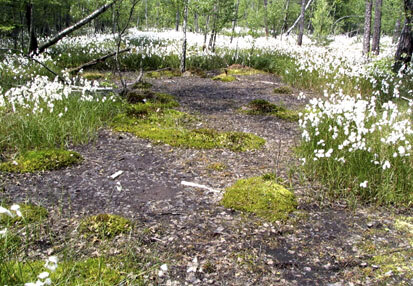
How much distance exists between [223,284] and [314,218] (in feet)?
5.32

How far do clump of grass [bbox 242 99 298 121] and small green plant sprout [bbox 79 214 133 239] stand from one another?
17.4ft

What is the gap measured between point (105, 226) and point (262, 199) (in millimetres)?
1945

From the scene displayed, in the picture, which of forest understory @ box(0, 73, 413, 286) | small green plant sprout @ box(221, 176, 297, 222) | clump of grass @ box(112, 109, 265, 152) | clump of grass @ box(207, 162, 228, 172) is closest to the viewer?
forest understory @ box(0, 73, 413, 286)

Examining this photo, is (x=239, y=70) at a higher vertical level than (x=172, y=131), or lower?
higher

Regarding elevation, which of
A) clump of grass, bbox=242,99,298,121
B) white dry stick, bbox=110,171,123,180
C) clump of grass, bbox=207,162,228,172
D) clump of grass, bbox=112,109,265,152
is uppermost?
clump of grass, bbox=242,99,298,121

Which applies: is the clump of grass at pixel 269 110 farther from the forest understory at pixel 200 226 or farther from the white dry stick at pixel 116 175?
the white dry stick at pixel 116 175

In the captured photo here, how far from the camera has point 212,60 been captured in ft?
51.2

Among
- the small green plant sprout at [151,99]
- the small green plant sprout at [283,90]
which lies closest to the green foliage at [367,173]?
the small green plant sprout at [151,99]

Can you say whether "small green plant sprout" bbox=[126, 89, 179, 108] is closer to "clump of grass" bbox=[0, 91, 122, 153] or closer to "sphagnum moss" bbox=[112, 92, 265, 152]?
"sphagnum moss" bbox=[112, 92, 265, 152]

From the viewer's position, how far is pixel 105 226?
332cm

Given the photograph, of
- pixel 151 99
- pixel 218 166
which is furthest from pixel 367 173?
pixel 151 99

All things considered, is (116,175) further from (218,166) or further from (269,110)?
(269,110)

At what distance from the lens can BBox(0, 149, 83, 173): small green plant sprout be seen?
487 centimetres

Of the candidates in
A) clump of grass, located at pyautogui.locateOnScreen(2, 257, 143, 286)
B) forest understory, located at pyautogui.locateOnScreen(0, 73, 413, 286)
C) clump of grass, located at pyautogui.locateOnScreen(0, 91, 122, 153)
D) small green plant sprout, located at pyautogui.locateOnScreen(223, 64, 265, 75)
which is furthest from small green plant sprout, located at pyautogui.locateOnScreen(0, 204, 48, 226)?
small green plant sprout, located at pyautogui.locateOnScreen(223, 64, 265, 75)
